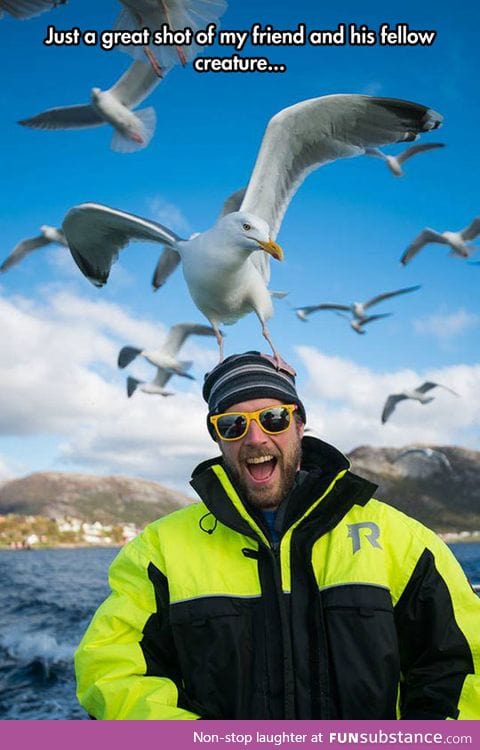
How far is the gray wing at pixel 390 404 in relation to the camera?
1775 centimetres

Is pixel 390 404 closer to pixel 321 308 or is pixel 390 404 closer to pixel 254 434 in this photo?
pixel 321 308

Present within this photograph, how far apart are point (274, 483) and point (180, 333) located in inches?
467

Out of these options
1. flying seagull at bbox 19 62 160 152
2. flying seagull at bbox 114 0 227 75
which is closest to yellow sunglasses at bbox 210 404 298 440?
flying seagull at bbox 114 0 227 75

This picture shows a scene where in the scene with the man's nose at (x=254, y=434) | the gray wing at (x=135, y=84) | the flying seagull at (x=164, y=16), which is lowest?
the man's nose at (x=254, y=434)

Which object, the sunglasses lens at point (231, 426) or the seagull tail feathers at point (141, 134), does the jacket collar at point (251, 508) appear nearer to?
the sunglasses lens at point (231, 426)

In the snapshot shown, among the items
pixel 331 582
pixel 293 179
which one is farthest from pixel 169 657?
pixel 293 179

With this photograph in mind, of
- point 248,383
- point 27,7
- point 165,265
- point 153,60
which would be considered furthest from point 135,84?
point 248,383

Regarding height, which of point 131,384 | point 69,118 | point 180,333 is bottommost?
point 131,384

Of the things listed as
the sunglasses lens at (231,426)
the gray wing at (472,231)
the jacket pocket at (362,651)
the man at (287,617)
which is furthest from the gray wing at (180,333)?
the jacket pocket at (362,651)

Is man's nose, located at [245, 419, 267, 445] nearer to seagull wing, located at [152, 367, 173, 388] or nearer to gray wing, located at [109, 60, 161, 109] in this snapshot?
gray wing, located at [109, 60, 161, 109]

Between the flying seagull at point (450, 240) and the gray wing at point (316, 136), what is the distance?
835 cm

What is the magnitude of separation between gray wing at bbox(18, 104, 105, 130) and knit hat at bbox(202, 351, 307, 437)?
9417 millimetres

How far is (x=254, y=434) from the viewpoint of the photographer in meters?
2.14

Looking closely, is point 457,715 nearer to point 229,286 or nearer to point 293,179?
point 229,286
